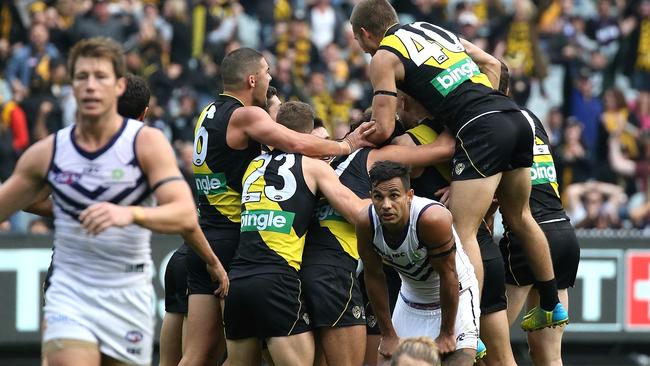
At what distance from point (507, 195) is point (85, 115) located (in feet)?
11.4

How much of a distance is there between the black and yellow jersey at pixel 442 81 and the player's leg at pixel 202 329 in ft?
7.11

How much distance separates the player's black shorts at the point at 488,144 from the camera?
9.19 m

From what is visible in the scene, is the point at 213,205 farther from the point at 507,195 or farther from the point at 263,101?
the point at 507,195

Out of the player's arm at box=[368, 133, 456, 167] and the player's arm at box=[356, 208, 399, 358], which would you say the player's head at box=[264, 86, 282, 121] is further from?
the player's arm at box=[356, 208, 399, 358]

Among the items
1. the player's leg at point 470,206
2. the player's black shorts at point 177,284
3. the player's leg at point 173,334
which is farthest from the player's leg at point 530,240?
the player's leg at point 173,334

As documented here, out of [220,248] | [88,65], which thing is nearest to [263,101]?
[220,248]

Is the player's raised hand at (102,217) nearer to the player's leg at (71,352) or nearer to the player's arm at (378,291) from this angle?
the player's leg at (71,352)

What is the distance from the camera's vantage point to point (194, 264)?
993cm

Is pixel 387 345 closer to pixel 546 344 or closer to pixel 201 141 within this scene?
pixel 546 344

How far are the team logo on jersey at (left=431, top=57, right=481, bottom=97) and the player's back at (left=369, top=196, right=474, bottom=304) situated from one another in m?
0.93

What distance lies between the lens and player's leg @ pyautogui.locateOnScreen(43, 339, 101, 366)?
7.32m

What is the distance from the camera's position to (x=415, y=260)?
878 centimetres

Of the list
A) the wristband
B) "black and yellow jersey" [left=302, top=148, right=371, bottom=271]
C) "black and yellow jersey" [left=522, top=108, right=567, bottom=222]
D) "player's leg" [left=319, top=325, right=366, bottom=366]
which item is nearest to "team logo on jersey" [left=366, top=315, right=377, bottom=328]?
"black and yellow jersey" [left=302, top=148, right=371, bottom=271]

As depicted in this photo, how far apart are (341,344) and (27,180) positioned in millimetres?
2960
